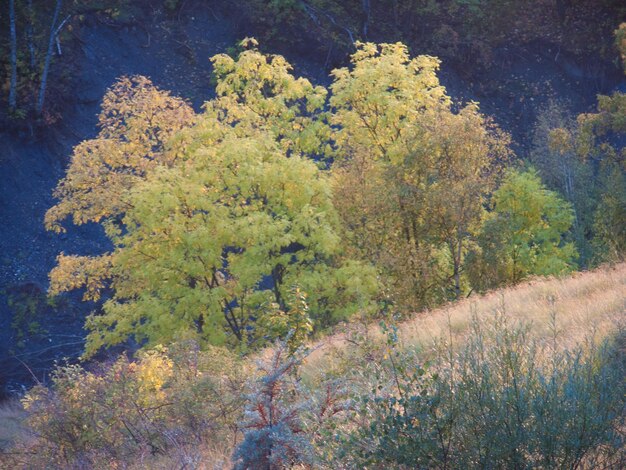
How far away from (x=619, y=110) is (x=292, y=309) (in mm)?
16049

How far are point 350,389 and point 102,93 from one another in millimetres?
26973

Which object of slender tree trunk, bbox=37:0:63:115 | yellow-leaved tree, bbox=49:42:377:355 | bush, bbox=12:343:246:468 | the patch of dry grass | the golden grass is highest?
slender tree trunk, bbox=37:0:63:115

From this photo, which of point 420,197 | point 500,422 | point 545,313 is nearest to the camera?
point 500,422

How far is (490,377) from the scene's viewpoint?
5.57m

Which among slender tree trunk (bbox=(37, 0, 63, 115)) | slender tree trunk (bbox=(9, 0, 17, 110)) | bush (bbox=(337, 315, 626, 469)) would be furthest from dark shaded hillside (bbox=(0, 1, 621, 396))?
bush (bbox=(337, 315, 626, 469))

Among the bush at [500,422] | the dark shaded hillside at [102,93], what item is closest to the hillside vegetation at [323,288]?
the bush at [500,422]

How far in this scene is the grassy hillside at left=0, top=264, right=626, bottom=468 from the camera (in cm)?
545

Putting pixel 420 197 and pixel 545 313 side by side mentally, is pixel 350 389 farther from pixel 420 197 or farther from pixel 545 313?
pixel 420 197

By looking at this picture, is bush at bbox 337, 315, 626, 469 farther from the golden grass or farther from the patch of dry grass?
the patch of dry grass

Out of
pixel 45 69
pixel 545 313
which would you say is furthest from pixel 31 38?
pixel 545 313

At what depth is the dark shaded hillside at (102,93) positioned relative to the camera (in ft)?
77.8

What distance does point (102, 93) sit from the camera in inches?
1214

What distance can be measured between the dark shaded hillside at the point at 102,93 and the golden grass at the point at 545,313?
12289 mm

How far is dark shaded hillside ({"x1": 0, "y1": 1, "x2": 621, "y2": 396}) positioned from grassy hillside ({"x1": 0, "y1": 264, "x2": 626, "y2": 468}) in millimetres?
10378
